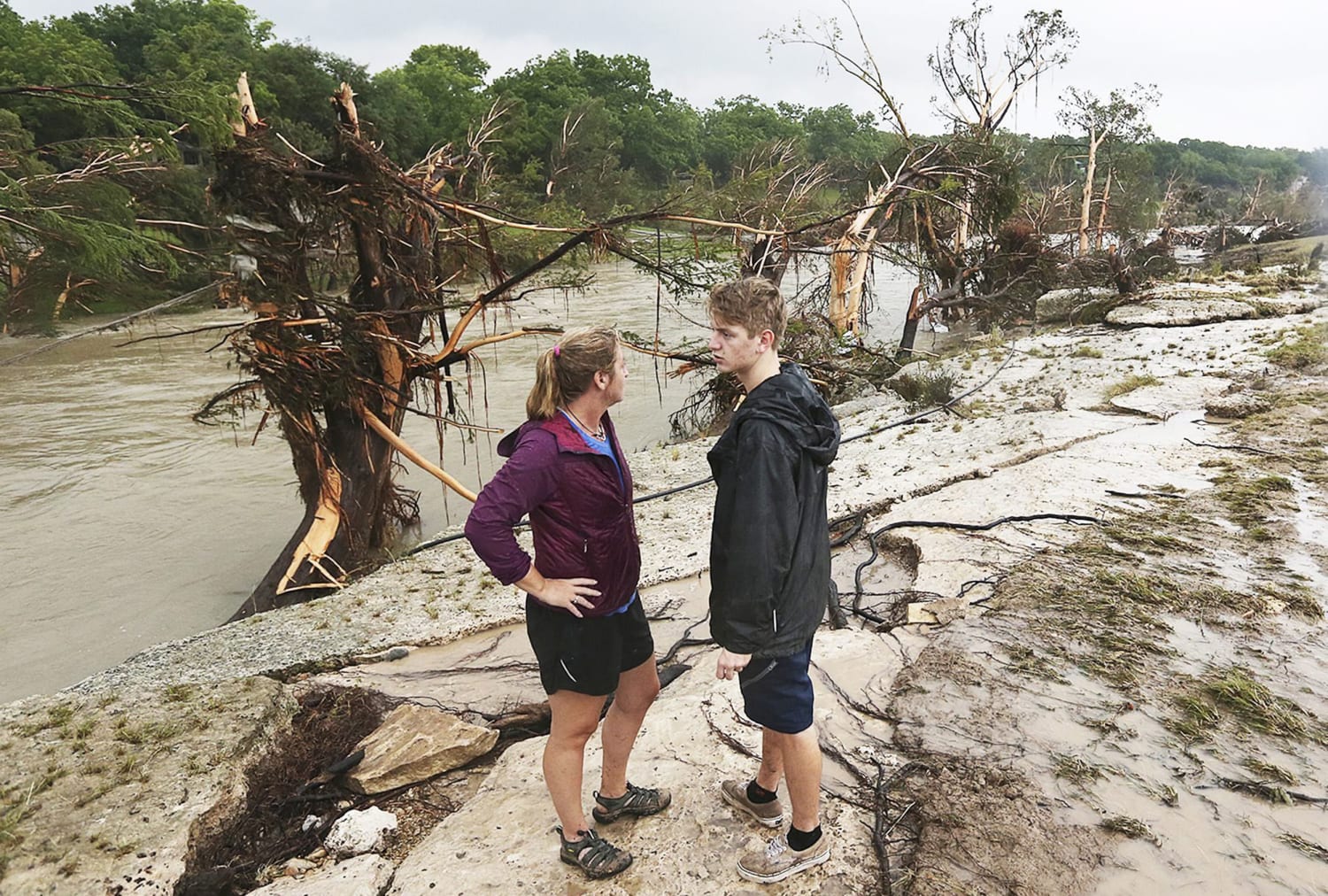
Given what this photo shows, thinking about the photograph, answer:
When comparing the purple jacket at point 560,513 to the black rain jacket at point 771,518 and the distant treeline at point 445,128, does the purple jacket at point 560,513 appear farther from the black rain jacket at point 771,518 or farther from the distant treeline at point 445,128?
the distant treeline at point 445,128

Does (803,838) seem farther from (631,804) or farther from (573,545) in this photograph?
(573,545)

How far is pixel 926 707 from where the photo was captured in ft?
10.1

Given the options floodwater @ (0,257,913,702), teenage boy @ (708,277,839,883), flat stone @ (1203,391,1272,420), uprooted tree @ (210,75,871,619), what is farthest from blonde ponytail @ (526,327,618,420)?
flat stone @ (1203,391,1272,420)

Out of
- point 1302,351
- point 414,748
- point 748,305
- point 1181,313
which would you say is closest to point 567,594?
point 748,305

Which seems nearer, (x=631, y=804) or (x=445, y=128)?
(x=631, y=804)

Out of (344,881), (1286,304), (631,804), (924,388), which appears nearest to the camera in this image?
(344,881)

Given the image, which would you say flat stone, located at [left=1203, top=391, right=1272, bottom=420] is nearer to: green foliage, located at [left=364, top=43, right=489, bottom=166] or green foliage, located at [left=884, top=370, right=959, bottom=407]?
green foliage, located at [left=884, top=370, right=959, bottom=407]

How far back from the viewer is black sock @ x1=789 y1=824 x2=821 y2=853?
2.29m

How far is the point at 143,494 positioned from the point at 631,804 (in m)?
8.61

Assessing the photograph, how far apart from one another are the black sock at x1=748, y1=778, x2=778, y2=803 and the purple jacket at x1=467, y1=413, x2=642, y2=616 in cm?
79

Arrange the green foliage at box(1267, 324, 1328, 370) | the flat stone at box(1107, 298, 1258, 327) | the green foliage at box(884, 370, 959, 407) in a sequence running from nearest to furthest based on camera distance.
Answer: the green foliage at box(1267, 324, 1328, 370) → the green foliage at box(884, 370, 959, 407) → the flat stone at box(1107, 298, 1258, 327)

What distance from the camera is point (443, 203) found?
4945mm

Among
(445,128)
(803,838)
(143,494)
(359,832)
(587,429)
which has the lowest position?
(143,494)

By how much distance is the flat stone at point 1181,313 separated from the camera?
40.6ft
